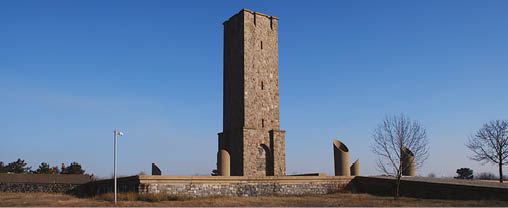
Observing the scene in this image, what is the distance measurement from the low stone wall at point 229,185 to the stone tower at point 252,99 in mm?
5844

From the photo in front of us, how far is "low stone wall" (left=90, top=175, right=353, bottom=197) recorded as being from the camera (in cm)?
2348

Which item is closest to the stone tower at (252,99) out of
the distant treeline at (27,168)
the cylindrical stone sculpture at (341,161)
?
the cylindrical stone sculpture at (341,161)

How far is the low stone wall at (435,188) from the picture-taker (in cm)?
2133

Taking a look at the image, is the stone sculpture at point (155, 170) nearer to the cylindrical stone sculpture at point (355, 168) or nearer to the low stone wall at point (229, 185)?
the low stone wall at point (229, 185)

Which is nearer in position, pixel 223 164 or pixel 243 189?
pixel 243 189

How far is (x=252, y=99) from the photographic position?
34000mm

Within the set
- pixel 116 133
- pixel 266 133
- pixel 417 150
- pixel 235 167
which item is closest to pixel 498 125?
pixel 417 150

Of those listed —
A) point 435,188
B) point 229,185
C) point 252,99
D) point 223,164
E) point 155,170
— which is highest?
point 252,99

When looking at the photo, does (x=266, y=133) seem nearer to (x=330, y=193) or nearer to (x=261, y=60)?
(x=261, y=60)

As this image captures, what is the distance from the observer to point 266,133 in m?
34.3

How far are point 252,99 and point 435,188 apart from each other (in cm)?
1502

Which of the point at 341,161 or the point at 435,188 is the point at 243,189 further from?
the point at 435,188

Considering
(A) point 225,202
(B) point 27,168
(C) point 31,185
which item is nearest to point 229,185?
(A) point 225,202

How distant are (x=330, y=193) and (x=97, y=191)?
16053mm
